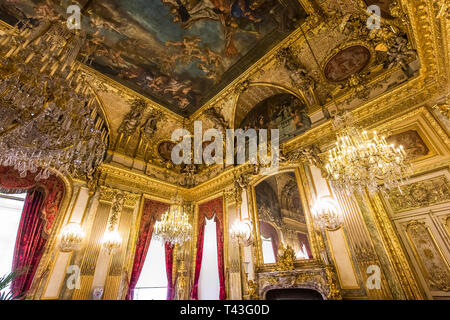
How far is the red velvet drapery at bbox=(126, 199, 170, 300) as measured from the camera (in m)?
6.70

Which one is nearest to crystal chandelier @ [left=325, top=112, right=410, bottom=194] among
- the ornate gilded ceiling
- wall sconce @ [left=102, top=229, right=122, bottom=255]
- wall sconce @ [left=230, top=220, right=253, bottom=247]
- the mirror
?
the ornate gilded ceiling

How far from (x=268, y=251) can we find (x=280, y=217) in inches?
41.0

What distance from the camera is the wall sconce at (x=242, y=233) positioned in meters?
6.30

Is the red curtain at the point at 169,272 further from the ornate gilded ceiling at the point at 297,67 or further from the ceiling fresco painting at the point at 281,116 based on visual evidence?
the ceiling fresco painting at the point at 281,116

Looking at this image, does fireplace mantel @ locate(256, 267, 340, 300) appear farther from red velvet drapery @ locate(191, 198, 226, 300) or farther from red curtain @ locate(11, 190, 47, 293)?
red curtain @ locate(11, 190, 47, 293)

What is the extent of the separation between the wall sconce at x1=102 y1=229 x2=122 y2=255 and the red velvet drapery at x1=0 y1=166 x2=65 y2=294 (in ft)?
4.76

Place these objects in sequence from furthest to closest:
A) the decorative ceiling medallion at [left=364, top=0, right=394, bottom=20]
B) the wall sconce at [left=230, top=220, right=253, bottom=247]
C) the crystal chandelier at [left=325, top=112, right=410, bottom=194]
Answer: the wall sconce at [left=230, top=220, right=253, bottom=247], the decorative ceiling medallion at [left=364, top=0, right=394, bottom=20], the crystal chandelier at [left=325, top=112, right=410, bottom=194]

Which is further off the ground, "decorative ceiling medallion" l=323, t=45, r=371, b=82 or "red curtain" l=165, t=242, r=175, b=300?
"decorative ceiling medallion" l=323, t=45, r=371, b=82

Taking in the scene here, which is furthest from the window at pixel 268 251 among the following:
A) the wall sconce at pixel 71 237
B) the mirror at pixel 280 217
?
the wall sconce at pixel 71 237

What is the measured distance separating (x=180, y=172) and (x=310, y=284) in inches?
267

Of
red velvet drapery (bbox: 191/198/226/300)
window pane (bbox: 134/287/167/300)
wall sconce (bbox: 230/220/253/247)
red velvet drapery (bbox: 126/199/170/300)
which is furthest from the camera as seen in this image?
window pane (bbox: 134/287/167/300)

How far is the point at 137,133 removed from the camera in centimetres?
844

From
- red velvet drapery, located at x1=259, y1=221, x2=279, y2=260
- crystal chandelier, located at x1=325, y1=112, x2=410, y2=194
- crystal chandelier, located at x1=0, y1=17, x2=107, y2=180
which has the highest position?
crystal chandelier, located at x1=0, y1=17, x2=107, y2=180

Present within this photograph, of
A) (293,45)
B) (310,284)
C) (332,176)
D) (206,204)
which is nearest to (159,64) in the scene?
(293,45)
